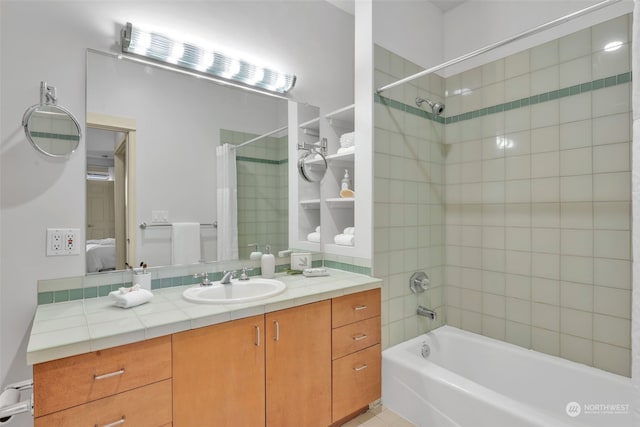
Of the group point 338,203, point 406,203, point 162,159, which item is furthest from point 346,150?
point 162,159

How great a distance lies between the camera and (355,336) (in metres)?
1.87

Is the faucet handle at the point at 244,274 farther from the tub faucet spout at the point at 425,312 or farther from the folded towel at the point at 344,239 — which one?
the tub faucet spout at the point at 425,312

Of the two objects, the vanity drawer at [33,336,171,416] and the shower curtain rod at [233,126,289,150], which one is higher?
the shower curtain rod at [233,126,289,150]

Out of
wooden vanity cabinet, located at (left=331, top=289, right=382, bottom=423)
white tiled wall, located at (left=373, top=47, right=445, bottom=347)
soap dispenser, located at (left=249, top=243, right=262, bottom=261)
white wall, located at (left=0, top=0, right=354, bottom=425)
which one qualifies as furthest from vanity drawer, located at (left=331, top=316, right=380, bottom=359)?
white wall, located at (left=0, top=0, right=354, bottom=425)

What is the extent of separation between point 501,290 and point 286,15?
2.45m

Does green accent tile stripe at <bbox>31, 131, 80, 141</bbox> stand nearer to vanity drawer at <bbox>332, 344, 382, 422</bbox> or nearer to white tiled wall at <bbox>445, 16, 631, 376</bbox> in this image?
vanity drawer at <bbox>332, 344, 382, 422</bbox>

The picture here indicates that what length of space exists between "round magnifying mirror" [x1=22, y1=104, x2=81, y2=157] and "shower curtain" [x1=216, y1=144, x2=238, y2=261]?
0.68m

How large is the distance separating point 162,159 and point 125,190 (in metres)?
0.24

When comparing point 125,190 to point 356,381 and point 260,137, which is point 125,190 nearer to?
point 260,137

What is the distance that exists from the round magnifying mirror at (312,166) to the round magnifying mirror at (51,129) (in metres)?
1.28

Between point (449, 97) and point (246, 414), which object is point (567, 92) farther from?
point (246, 414)

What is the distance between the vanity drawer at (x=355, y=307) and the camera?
1.77m

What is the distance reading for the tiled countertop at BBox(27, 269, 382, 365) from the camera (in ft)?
3.44

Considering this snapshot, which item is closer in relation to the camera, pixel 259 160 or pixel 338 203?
pixel 259 160
